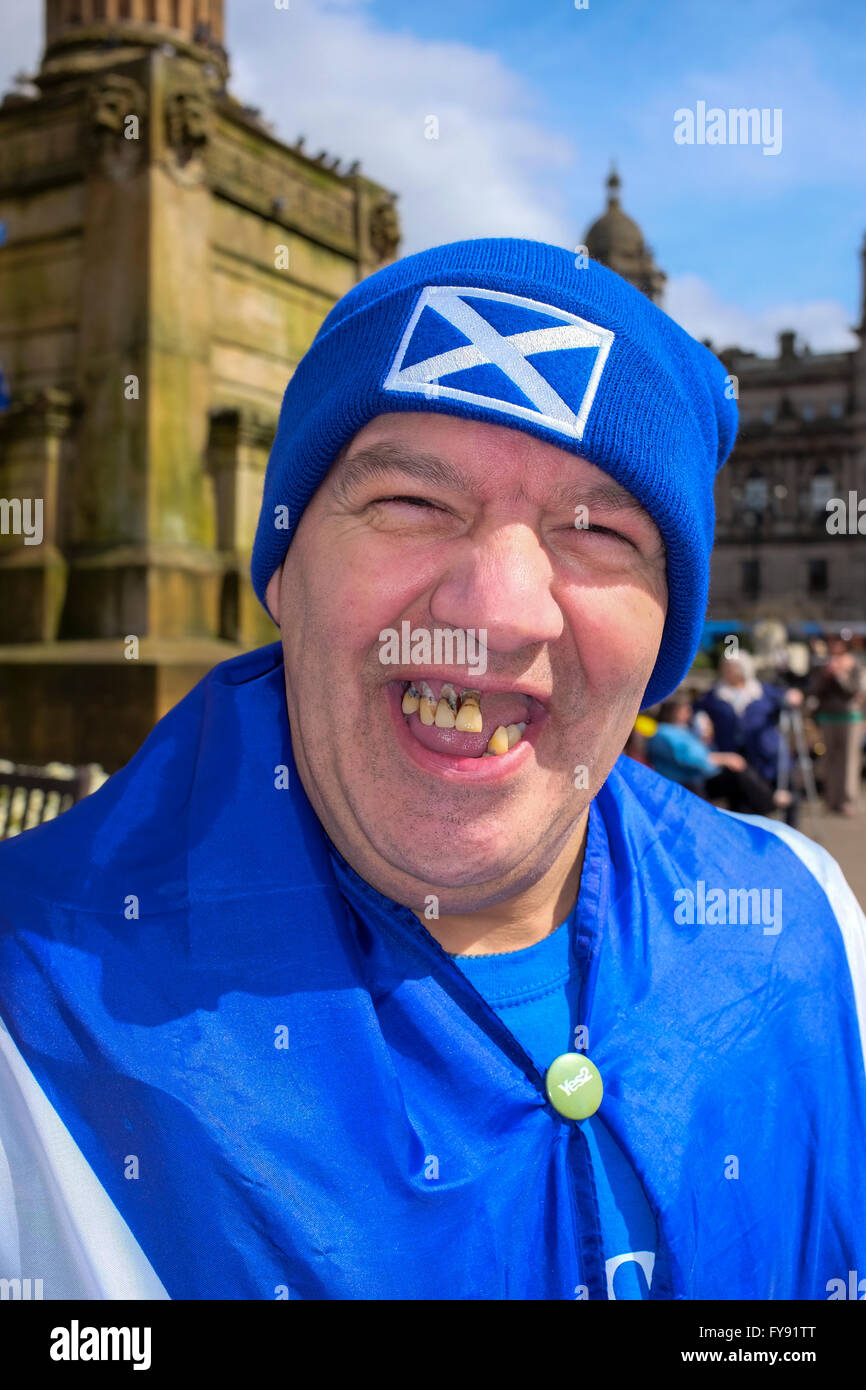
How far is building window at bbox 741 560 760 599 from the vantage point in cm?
5766

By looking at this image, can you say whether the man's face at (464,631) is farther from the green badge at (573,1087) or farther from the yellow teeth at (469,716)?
the green badge at (573,1087)

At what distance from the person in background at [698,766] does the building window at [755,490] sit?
48.1m

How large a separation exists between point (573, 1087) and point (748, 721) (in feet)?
21.3

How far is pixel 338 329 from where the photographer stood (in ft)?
4.55

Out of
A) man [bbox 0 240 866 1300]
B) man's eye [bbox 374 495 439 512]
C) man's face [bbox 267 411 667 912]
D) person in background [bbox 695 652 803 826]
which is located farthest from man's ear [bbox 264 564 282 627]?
person in background [bbox 695 652 803 826]

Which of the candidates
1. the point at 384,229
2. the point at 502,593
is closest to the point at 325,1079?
the point at 502,593

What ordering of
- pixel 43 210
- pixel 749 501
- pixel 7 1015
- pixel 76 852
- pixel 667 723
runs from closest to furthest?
pixel 7 1015
pixel 76 852
pixel 667 723
pixel 43 210
pixel 749 501

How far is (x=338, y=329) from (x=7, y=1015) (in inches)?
35.6

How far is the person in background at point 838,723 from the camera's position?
1080 centimetres

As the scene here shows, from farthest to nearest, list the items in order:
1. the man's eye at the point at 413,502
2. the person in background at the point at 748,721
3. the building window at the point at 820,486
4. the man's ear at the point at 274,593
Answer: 1. the building window at the point at 820,486
2. the person in background at the point at 748,721
3. the man's ear at the point at 274,593
4. the man's eye at the point at 413,502

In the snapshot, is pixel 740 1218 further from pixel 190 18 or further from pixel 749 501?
pixel 749 501

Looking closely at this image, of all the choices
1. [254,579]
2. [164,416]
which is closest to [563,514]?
[254,579]

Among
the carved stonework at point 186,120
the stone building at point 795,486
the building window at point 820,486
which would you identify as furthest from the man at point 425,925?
the building window at point 820,486

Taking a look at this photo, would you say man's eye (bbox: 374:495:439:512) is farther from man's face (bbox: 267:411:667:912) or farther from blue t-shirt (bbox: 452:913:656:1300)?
blue t-shirt (bbox: 452:913:656:1300)
